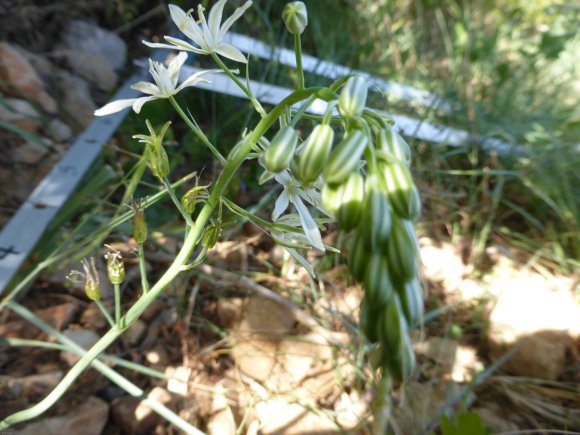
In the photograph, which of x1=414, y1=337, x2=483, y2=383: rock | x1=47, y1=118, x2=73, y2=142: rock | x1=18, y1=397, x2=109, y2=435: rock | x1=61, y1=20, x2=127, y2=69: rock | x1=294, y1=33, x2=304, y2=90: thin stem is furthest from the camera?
x1=61, y1=20, x2=127, y2=69: rock

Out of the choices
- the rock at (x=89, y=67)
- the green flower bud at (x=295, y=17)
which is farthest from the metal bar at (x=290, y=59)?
the green flower bud at (x=295, y=17)

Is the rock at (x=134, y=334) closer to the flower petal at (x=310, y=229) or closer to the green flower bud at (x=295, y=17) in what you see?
the flower petal at (x=310, y=229)

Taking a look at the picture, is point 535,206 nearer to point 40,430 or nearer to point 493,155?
point 493,155

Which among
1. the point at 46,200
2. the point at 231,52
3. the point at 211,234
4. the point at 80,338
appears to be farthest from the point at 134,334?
the point at 231,52

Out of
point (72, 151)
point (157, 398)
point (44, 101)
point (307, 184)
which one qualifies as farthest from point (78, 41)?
point (307, 184)

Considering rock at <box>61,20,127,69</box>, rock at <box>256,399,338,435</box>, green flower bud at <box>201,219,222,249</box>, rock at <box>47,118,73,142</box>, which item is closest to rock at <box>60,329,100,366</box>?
rock at <box>256,399,338,435</box>

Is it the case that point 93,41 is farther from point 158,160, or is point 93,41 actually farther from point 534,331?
point 534,331

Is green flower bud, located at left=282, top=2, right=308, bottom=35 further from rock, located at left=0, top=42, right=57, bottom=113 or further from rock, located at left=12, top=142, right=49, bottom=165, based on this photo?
rock, located at left=0, top=42, right=57, bottom=113
